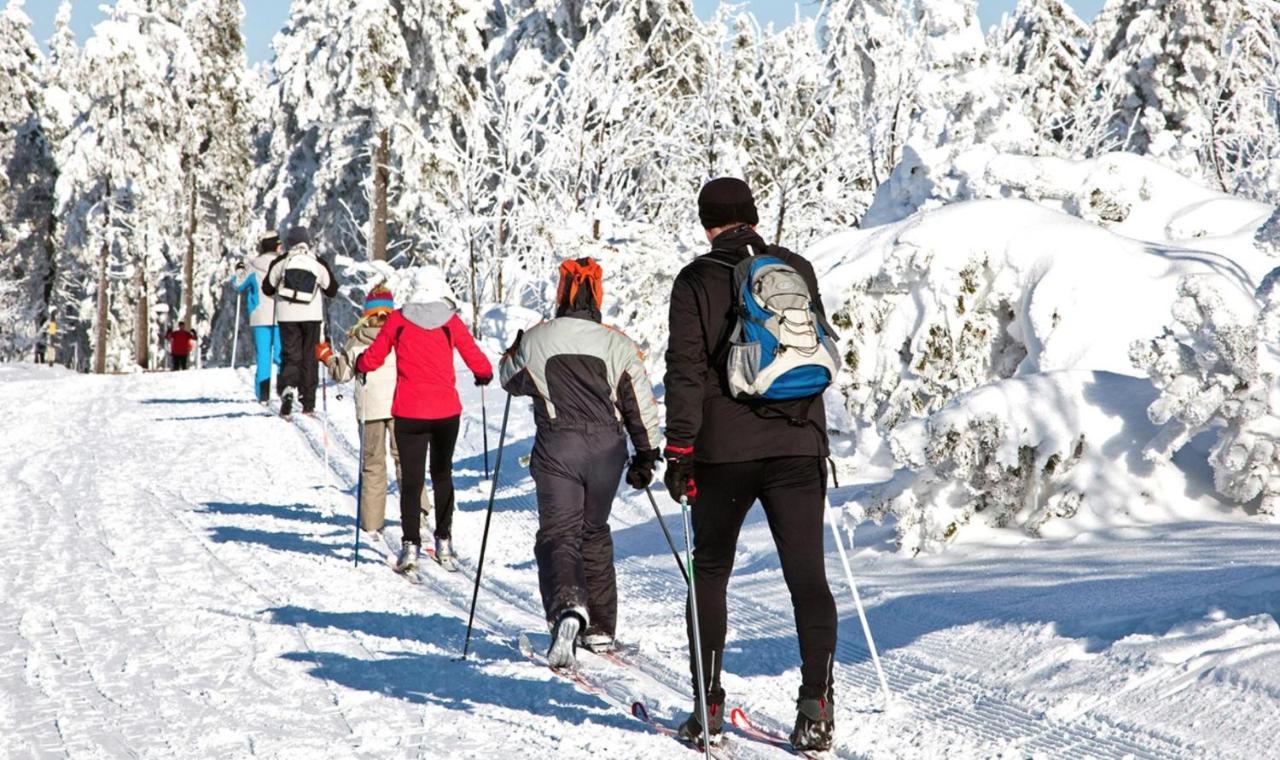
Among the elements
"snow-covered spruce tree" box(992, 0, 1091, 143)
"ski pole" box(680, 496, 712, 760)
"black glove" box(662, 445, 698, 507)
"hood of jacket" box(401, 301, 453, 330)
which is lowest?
"ski pole" box(680, 496, 712, 760)

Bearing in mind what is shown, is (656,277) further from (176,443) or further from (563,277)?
(563,277)

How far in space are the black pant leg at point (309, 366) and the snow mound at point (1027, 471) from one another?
935cm

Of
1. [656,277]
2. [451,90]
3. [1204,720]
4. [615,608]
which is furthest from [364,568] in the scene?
[451,90]

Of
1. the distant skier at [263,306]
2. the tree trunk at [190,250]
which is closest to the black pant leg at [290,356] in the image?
the distant skier at [263,306]

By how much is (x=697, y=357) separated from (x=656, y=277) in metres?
10.6

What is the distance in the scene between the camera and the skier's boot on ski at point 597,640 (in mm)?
6469

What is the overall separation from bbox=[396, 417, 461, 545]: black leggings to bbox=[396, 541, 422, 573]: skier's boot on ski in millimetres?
39

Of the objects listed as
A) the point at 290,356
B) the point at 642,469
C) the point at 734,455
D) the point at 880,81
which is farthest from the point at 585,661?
the point at 880,81

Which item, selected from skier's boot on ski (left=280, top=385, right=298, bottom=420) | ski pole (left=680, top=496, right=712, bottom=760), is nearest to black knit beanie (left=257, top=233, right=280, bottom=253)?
skier's boot on ski (left=280, top=385, right=298, bottom=420)

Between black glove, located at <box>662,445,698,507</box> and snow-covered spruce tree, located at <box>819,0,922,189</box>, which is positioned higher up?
snow-covered spruce tree, located at <box>819,0,922,189</box>

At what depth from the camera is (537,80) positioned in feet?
95.4

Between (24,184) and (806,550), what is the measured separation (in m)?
51.6

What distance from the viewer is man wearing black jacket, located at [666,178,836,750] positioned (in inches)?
180

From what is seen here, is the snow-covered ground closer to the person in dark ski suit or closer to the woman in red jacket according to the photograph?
the person in dark ski suit
